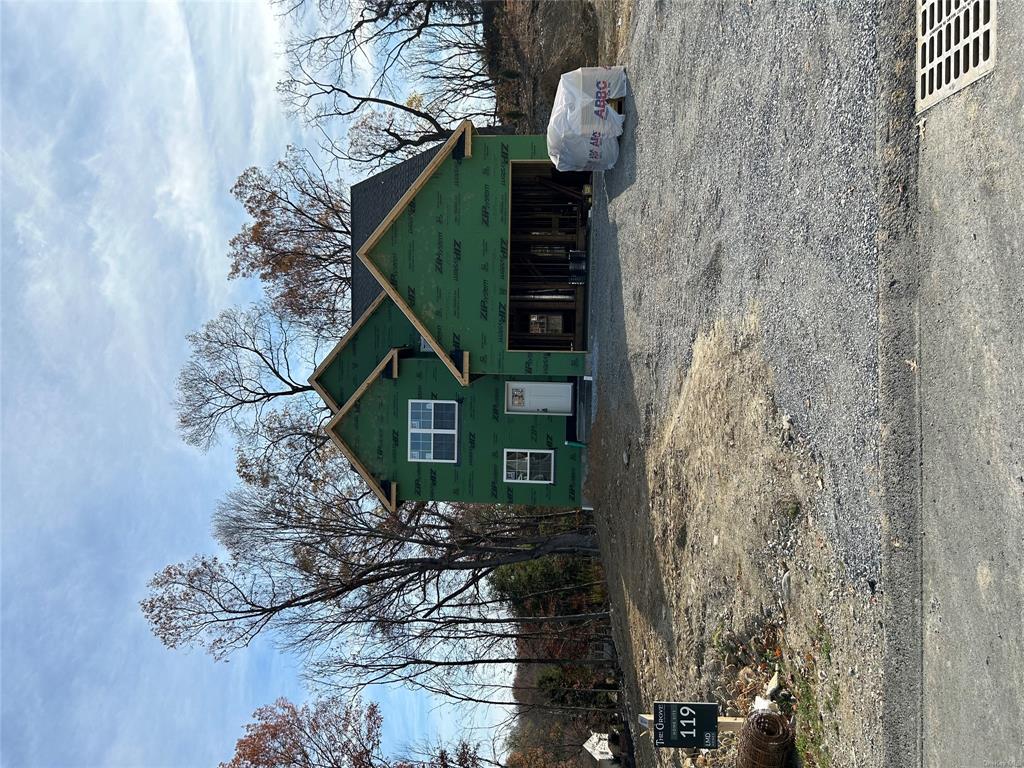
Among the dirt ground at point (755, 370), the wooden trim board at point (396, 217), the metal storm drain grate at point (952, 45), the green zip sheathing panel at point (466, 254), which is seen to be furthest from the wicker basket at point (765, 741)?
the wooden trim board at point (396, 217)

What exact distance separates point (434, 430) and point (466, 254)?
13.0 ft

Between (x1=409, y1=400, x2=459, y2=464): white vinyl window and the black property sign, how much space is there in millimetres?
9010

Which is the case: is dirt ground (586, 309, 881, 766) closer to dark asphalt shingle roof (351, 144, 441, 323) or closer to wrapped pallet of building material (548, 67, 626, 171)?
wrapped pallet of building material (548, 67, 626, 171)

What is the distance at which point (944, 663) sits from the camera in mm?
3936

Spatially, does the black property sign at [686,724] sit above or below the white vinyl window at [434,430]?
below

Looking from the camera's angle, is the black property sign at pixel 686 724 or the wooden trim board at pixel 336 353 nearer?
the black property sign at pixel 686 724

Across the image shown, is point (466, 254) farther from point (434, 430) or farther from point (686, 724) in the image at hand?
point (686, 724)

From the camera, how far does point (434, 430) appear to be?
14.8 metres

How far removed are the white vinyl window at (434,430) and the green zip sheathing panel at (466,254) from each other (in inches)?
60.4

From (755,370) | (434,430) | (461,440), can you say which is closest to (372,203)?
(434,430)

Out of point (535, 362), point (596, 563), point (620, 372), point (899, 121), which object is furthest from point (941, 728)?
point (596, 563)

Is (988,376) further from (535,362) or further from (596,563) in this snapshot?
(596,563)

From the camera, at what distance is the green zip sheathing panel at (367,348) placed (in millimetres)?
15016

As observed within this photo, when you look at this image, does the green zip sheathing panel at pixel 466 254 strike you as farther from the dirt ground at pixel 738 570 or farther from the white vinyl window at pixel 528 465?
the dirt ground at pixel 738 570
